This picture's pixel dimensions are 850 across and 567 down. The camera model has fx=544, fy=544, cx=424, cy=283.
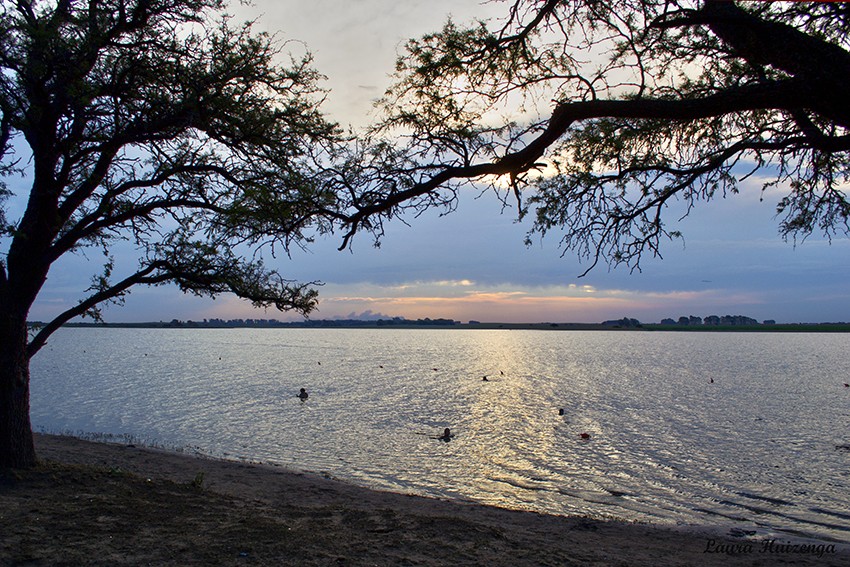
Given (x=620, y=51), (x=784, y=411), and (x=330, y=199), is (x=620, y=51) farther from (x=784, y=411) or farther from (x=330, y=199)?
(x=784, y=411)

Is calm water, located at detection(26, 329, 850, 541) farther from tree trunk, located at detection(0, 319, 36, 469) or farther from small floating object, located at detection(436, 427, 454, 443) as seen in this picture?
tree trunk, located at detection(0, 319, 36, 469)

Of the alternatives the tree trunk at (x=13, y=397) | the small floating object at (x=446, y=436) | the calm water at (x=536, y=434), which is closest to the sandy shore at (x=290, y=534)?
the tree trunk at (x=13, y=397)

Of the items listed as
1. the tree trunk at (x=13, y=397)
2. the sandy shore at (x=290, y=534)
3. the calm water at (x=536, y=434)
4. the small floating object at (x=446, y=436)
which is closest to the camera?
the sandy shore at (x=290, y=534)

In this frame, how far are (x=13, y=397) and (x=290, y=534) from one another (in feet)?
21.4

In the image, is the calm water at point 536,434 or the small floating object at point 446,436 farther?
the small floating object at point 446,436

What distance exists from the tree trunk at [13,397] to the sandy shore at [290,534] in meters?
0.48

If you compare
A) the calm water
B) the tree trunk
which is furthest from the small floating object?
the tree trunk

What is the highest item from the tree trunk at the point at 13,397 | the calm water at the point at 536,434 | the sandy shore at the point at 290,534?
the tree trunk at the point at 13,397

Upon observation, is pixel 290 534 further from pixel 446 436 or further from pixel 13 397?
pixel 446 436

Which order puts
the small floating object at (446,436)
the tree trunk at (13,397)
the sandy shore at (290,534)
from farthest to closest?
the small floating object at (446,436), the tree trunk at (13,397), the sandy shore at (290,534)

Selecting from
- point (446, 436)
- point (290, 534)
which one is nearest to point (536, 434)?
point (446, 436)

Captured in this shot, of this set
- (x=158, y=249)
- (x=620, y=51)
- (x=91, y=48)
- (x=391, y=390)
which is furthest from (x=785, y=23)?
(x=391, y=390)

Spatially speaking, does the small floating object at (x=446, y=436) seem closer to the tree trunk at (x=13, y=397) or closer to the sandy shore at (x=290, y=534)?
the sandy shore at (x=290, y=534)

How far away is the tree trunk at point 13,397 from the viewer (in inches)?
410
